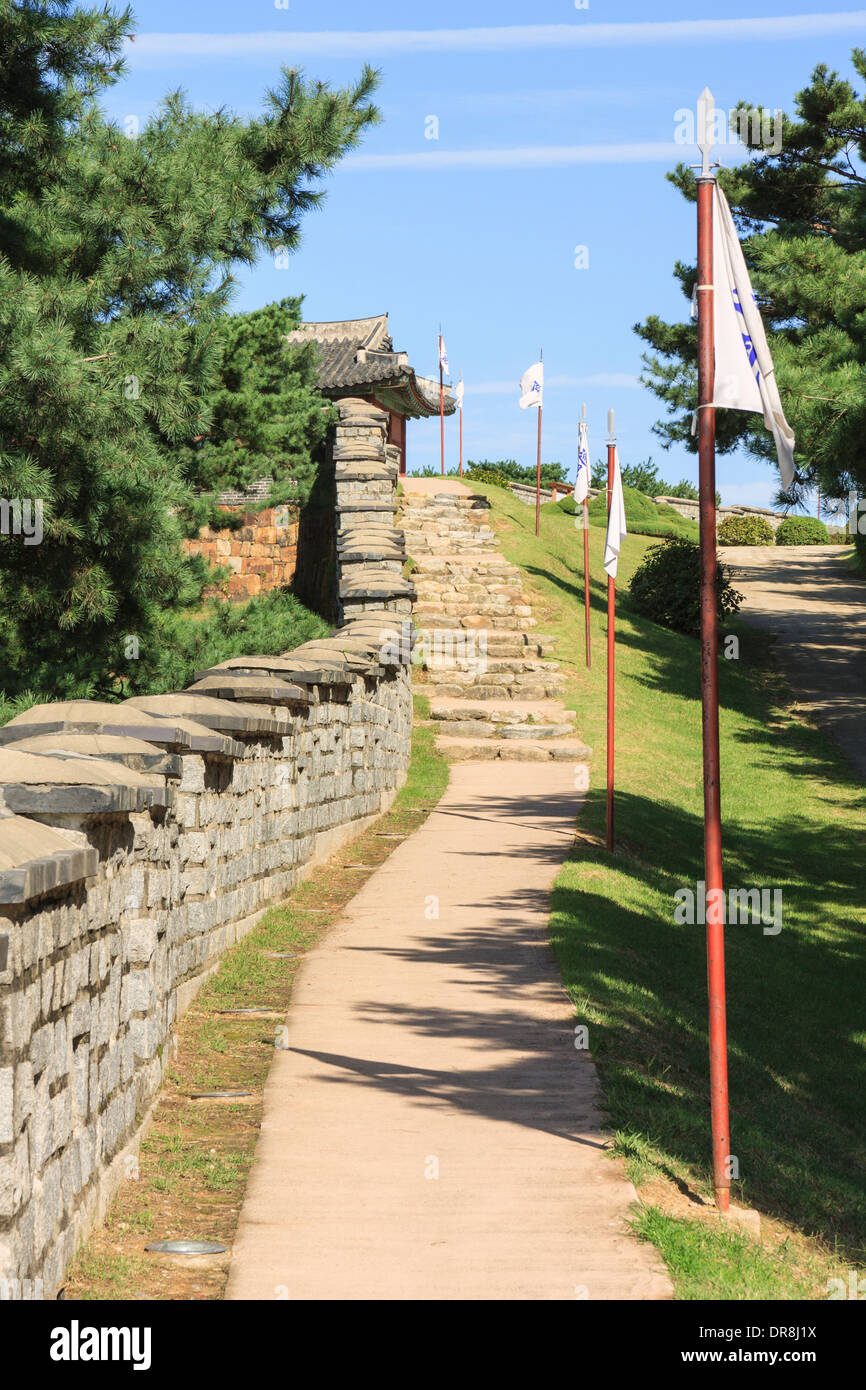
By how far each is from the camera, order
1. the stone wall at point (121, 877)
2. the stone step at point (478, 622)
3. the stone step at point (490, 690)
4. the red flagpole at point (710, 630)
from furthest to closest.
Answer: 1. the stone step at point (478, 622)
2. the stone step at point (490, 690)
3. the red flagpole at point (710, 630)
4. the stone wall at point (121, 877)

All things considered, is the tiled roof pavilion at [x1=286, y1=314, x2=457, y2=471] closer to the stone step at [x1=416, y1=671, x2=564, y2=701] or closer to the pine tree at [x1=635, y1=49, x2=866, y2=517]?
the pine tree at [x1=635, y1=49, x2=866, y2=517]

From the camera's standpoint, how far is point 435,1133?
568 centimetres

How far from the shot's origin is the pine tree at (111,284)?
11180 millimetres

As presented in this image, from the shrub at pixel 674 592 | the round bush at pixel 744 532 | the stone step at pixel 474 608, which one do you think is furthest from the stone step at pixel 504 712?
the round bush at pixel 744 532

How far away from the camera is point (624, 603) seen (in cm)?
2694

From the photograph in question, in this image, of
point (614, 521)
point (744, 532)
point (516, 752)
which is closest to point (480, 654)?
point (516, 752)

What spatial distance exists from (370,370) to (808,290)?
1875cm

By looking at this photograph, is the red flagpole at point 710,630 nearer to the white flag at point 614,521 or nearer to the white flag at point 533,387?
the white flag at point 614,521

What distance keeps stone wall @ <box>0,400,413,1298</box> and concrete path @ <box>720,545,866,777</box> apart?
10156mm

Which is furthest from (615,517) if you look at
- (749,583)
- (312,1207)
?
(749,583)

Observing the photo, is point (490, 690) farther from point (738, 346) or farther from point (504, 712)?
point (738, 346)

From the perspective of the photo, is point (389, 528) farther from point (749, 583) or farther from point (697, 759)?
point (749, 583)

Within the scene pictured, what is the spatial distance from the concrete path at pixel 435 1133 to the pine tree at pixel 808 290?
691 centimetres
